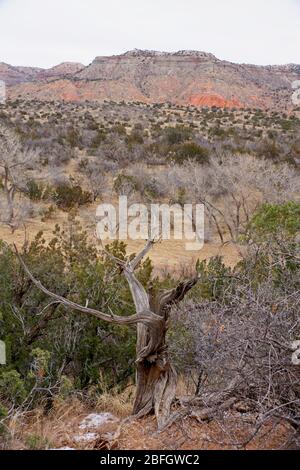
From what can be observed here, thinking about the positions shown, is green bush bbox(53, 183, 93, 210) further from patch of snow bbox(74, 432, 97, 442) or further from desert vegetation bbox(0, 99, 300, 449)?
patch of snow bbox(74, 432, 97, 442)

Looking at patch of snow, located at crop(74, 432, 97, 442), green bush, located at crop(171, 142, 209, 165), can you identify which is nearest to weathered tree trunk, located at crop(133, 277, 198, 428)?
patch of snow, located at crop(74, 432, 97, 442)

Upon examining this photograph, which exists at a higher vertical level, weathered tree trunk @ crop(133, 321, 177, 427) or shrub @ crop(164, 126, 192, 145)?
shrub @ crop(164, 126, 192, 145)

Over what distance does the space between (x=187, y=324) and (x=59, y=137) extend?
19630mm

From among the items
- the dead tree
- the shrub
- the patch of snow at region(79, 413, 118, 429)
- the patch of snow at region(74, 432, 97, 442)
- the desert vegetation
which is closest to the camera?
the desert vegetation

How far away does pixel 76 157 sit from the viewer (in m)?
20.9

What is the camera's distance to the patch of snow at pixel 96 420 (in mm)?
4615

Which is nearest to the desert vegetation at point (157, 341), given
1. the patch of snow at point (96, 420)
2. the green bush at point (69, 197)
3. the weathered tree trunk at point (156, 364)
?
the weathered tree trunk at point (156, 364)

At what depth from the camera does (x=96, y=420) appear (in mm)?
4773

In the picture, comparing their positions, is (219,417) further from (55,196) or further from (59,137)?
(59,137)

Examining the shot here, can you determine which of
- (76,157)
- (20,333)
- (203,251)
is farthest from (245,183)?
(20,333)

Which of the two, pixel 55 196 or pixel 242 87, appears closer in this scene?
pixel 55 196

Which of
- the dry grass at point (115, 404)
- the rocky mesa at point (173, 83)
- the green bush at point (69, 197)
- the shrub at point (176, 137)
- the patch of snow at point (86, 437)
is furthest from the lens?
the rocky mesa at point (173, 83)

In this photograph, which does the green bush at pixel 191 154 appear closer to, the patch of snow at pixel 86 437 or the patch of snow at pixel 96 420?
the patch of snow at pixel 96 420

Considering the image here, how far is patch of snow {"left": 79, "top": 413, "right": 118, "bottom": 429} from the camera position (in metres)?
4.62
